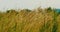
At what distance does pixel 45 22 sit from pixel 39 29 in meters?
0.48

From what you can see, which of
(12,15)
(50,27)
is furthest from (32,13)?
(50,27)

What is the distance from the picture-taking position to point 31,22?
6539 millimetres

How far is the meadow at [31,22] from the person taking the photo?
6.00 m

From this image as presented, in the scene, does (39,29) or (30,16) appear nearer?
(39,29)

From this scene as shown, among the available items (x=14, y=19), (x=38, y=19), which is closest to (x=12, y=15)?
(x=14, y=19)

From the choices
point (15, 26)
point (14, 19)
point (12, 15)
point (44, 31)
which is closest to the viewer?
point (44, 31)

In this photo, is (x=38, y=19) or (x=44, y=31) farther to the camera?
(x=38, y=19)

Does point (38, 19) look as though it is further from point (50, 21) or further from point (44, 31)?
point (44, 31)

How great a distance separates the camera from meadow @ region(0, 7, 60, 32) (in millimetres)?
6002

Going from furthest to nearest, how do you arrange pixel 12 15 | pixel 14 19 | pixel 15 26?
pixel 12 15 < pixel 14 19 < pixel 15 26

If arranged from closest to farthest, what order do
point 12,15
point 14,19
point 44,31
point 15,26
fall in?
point 44,31 → point 15,26 → point 14,19 → point 12,15

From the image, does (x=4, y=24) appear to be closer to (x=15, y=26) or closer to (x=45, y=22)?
(x=15, y=26)

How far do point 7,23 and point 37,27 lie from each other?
981 millimetres

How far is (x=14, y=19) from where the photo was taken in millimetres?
6898
